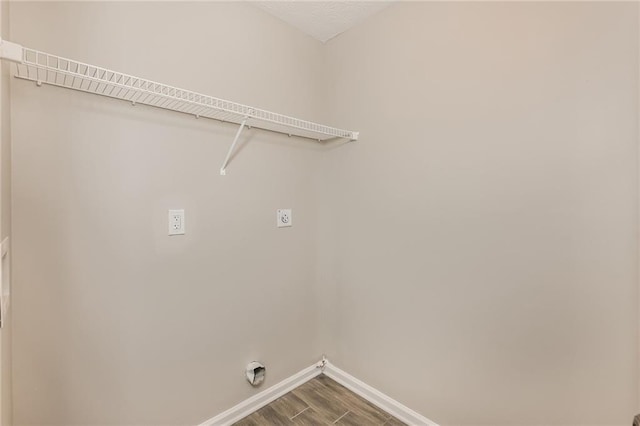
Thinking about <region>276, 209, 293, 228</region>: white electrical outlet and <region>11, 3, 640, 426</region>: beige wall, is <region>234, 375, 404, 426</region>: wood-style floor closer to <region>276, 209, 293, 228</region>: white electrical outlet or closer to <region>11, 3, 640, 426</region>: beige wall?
<region>11, 3, 640, 426</region>: beige wall

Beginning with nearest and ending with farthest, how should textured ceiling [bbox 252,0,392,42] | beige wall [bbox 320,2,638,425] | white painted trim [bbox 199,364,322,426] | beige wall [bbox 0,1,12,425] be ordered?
Result: beige wall [bbox 0,1,12,425] < beige wall [bbox 320,2,638,425] < white painted trim [bbox 199,364,322,426] < textured ceiling [bbox 252,0,392,42]

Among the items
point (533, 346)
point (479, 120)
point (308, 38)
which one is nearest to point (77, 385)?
point (533, 346)

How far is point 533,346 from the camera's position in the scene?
3.86 feet

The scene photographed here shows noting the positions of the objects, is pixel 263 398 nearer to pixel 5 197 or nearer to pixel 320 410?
pixel 320 410

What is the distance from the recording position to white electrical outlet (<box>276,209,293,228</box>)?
70.1 inches

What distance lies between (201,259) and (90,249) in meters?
0.46

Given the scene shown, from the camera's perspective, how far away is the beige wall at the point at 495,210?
40.0 inches

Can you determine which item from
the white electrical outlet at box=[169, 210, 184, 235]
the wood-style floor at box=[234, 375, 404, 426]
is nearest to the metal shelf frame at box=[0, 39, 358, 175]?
the white electrical outlet at box=[169, 210, 184, 235]

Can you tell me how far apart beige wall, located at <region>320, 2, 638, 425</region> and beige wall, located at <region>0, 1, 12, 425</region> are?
5.17ft

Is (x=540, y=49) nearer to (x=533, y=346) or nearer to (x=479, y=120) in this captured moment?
(x=479, y=120)

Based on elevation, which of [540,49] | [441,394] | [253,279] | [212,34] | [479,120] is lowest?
[441,394]

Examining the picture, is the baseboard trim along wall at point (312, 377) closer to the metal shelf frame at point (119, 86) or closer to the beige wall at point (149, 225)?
the beige wall at point (149, 225)

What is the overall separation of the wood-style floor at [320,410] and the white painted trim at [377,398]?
0.03 metres

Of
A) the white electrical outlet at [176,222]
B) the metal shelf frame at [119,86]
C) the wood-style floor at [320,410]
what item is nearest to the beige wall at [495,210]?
the wood-style floor at [320,410]
